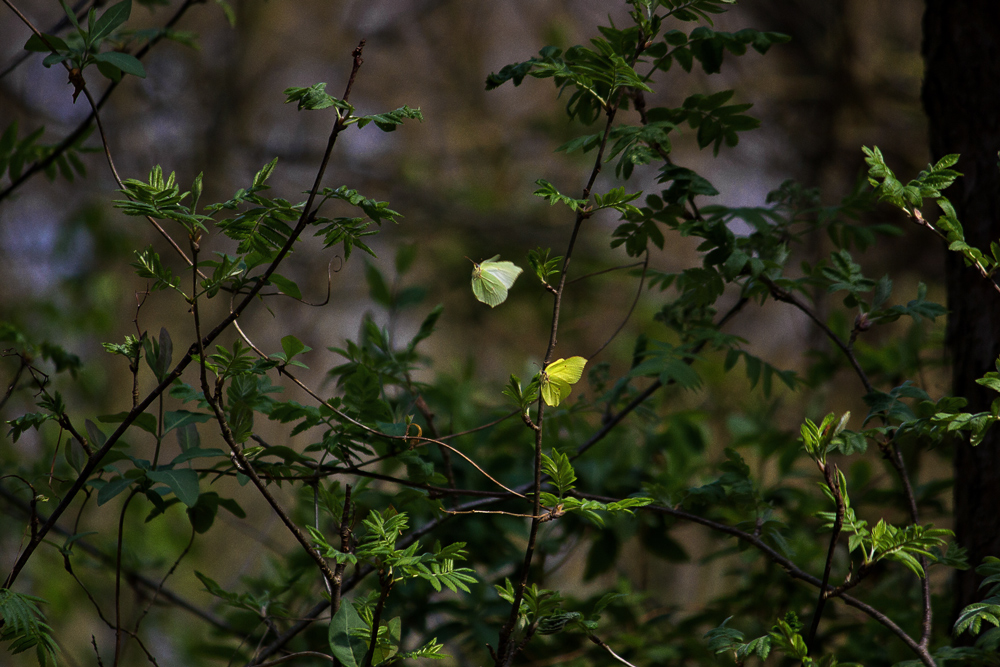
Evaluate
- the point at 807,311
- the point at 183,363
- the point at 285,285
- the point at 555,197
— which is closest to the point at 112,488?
the point at 183,363

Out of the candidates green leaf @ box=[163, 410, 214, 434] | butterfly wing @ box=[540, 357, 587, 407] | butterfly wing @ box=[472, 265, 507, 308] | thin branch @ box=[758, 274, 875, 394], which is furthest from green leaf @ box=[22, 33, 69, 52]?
thin branch @ box=[758, 274, 875, 394]

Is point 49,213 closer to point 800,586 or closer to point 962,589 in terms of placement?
point 800,586

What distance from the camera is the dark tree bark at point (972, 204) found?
43.5 inches

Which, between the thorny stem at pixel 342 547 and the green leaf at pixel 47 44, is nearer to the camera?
the thorny stem at pixel 342 547

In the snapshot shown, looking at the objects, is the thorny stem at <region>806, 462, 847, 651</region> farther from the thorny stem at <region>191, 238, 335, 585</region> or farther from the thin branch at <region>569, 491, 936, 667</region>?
the thorny stem at <region>191, 238, 335, 585</region>

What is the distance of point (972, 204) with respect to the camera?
118 cm

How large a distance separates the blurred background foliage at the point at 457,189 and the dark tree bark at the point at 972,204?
0.95 feet

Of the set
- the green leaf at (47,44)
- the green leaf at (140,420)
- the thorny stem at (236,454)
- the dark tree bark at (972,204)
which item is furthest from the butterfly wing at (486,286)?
the dark tree bark at (972,204)

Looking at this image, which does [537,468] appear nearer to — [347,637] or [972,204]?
[347,637]

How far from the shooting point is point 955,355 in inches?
47.2

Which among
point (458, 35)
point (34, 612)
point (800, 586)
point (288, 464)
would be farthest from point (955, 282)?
point (458, 35)

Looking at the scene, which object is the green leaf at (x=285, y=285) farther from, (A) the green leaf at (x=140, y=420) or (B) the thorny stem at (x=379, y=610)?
(B) the thorny stem at (x=379, y=610)

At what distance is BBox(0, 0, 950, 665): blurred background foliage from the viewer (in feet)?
8.19

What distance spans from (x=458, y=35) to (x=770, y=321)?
311cm
